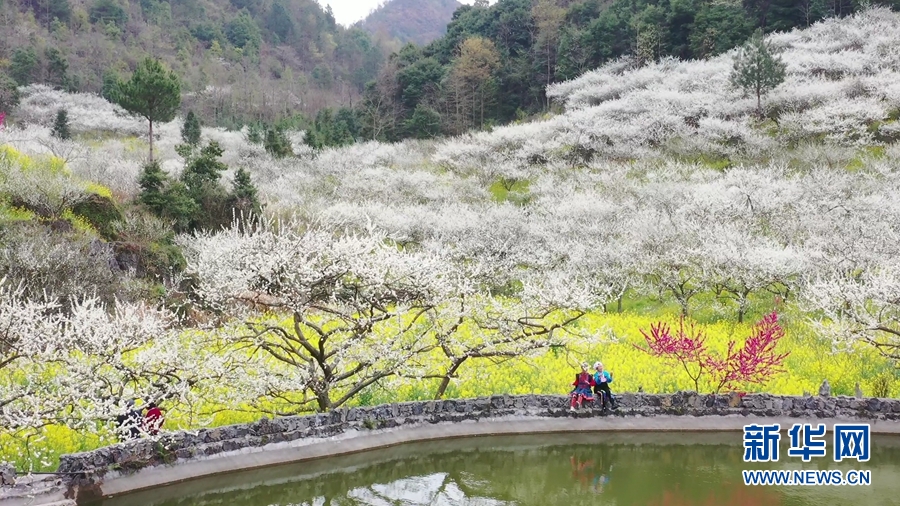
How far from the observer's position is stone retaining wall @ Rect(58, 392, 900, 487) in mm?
13422

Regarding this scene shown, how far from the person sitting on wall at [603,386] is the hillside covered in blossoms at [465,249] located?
2.28 meters

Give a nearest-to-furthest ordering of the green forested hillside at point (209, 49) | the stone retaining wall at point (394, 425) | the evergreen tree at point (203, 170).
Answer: the stone retaining wall at point (394, 425) < the evergreen tree at point (203, 170) < the green forested hillside at point (209, 49)

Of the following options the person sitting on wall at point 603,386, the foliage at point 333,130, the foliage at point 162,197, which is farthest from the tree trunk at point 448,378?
the foliage at point 333,130

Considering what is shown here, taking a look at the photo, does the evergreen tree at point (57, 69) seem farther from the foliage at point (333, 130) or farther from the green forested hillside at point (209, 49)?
the foliage at point (333, 130)

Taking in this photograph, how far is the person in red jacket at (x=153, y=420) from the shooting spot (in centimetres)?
1273

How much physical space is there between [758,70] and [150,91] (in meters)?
44.2

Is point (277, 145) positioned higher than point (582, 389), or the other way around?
point (277, 145)

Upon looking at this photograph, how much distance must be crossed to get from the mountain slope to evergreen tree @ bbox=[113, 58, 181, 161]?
131m

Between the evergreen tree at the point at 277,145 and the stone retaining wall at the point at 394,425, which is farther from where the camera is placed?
the evergreen tree at the point at 277,145

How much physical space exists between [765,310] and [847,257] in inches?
151

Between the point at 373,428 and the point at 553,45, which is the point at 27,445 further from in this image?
the point at 553,45

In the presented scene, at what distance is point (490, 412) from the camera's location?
16.3m

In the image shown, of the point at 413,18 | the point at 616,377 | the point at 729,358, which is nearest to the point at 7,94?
the point at 616,377

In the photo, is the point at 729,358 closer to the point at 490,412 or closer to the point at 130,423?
the point at 490,412
